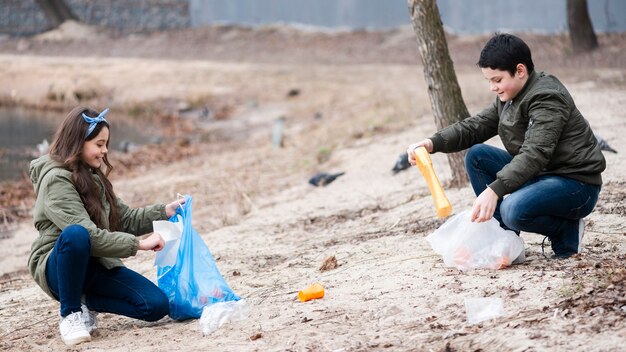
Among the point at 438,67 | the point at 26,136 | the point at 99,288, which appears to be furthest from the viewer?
the point at 26,136

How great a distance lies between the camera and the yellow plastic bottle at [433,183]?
438 centimetres

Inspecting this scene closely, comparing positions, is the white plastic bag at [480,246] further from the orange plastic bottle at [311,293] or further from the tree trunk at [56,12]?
the tree trunk at [56,12]

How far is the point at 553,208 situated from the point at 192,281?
1.94 meters

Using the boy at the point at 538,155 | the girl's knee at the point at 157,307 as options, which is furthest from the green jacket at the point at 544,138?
the girl's knee at the point at 157,307

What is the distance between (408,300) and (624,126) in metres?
5.50

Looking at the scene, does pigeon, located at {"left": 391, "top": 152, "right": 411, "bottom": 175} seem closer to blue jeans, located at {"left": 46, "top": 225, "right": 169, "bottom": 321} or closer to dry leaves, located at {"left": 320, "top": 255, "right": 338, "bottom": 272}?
dry leaves, located at {"left": 320, "top": 255, "right": 338, "bottom": 272}

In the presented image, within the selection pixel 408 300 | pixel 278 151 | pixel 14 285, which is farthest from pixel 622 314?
pixel 278 151

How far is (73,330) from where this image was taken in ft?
14.5

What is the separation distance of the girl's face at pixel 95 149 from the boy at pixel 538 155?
6.43 ft

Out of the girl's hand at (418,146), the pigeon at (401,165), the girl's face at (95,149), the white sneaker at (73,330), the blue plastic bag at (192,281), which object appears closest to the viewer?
the white sneaker at (73,330)

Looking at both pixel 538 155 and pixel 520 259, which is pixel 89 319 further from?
pixel 538 155

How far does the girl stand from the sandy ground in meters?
0.16

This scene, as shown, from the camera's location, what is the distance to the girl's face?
14.8 feet

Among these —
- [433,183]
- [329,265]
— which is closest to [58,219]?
[329,265]
